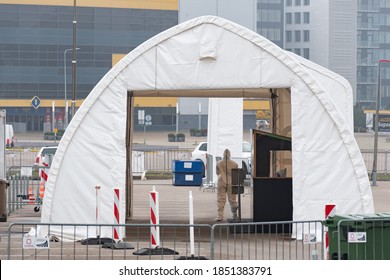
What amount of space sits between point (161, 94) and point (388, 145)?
6478cm

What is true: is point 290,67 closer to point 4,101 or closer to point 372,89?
point 4,101

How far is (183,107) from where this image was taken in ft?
327

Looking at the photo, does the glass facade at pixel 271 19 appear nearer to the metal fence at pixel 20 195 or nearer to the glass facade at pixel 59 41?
the glass facade at pixel 59 41

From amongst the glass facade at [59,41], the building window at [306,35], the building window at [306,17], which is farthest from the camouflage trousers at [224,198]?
the building window at [306,17]

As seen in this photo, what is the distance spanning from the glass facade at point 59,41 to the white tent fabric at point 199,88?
73.4 metres

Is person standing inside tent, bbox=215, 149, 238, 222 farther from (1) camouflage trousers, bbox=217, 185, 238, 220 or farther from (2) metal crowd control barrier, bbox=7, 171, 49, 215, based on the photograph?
(2) metal crowd control barrier, bbox=7, 171, 49, 215

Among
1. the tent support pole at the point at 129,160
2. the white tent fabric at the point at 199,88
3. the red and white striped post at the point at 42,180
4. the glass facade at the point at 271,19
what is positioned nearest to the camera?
the white tent fabric at the point at 199,88

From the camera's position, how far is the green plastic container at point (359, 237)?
45.1ft

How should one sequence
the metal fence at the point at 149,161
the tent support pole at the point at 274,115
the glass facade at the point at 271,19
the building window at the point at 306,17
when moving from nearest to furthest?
the tent support pole at the point at 274,115
the metal fence at the point at 149,161
the glass facade at the point at 271,19
the building window at the point at 306,17

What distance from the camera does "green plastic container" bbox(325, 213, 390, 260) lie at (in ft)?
45.1

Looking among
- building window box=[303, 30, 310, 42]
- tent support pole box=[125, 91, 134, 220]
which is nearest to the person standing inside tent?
tent support pole box=[125, 91, 134, 220]

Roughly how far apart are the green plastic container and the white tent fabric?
226 inches

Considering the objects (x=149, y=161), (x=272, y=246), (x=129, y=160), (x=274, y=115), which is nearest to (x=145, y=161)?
(x=149, y=161)
